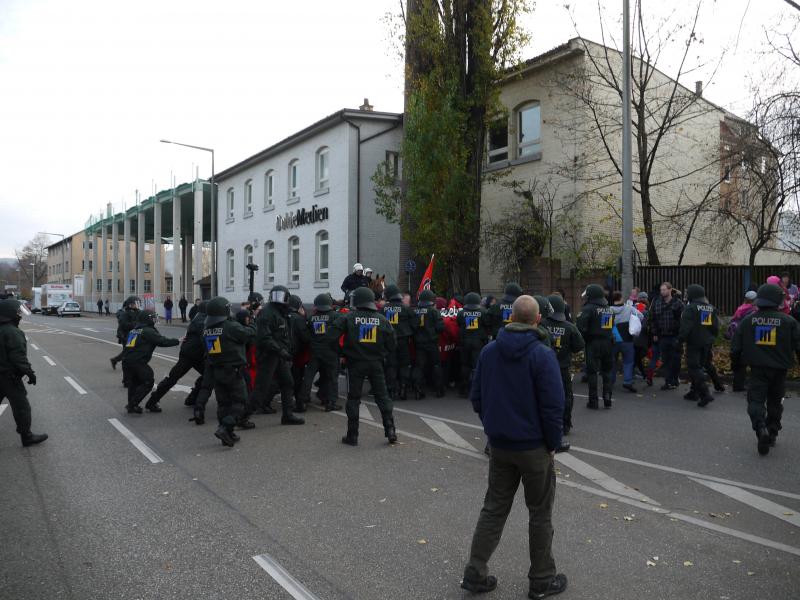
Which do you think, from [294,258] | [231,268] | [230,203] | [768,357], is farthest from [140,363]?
[230,203]

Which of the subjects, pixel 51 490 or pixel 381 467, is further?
pixel 381 467

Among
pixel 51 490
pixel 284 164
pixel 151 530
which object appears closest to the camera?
pixel 151 530

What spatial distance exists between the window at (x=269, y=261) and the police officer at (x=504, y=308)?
2227cm

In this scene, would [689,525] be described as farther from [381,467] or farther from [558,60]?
[558,60]

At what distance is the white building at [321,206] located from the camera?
83.0 feet

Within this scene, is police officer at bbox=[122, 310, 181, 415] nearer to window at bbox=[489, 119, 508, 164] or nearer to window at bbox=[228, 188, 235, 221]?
window at bbox=[489, 119, 508, 164]

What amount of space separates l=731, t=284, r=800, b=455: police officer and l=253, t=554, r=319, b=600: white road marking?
5467mm

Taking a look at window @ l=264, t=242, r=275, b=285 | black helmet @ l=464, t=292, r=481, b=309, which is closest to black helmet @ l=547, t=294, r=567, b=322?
black helmet @ l=464, t=292, r=481, b=309

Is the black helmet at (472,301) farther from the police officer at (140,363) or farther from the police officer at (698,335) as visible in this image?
the police officer at (140,363)

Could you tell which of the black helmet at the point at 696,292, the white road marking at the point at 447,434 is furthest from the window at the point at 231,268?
the black helmet at the point at 696,292

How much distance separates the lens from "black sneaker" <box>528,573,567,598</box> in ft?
12.5

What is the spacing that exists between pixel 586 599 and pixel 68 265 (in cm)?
10207

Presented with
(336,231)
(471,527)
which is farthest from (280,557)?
(336,231)

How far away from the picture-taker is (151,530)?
489 cm
